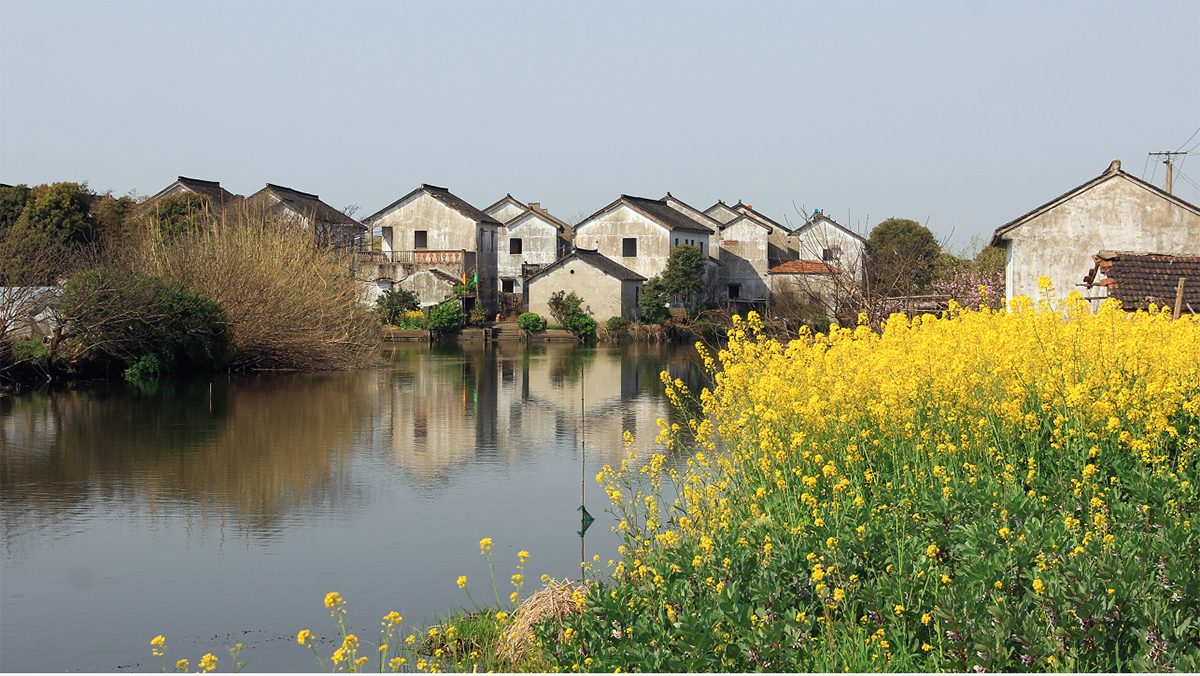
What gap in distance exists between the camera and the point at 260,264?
1260 inches

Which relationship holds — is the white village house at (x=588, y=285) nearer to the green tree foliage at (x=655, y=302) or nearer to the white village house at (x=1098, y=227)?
the green tree foliage at (x=655, y=302)

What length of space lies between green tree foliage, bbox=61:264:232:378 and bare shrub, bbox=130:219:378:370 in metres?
0.78

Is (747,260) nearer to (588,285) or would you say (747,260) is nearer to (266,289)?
(588,285)

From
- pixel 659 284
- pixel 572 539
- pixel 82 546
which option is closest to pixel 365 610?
pixel 572 539

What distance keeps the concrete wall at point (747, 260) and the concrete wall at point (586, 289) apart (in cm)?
1243

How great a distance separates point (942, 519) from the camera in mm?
6641

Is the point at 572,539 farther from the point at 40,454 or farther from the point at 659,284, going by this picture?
the point at 659,284

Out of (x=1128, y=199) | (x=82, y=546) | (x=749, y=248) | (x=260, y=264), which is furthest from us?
(x=749, y=248)

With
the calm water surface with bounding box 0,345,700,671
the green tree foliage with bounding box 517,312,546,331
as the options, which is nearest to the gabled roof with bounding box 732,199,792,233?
the green tree foliage with bounding box 517,312,546,331

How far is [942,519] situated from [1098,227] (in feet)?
70.4

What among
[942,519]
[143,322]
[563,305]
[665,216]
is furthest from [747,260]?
[942,519]

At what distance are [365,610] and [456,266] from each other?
50.0m

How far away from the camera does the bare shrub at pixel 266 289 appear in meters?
31.4

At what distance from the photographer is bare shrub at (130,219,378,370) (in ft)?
103
